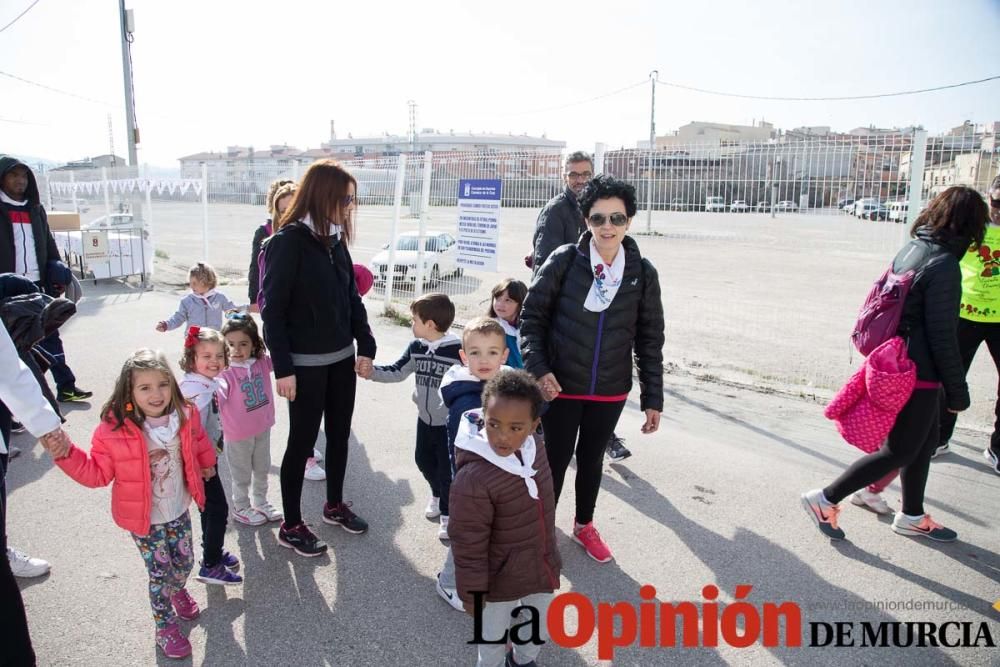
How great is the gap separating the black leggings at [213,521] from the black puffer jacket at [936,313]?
3.51 metres

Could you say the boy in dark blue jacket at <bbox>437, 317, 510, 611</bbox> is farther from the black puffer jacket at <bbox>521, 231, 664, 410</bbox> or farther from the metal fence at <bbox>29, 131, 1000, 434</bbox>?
the metal fence at <bbox>29, 131, 1000, 434</bbox>

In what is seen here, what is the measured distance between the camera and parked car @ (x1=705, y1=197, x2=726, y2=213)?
25.6 ft

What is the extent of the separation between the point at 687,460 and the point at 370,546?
2344 millimetres

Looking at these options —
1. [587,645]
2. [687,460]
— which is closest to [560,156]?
[687,460]

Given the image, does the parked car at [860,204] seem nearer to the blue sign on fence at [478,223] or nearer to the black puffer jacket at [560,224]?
the black puffer jacket at [560,224]

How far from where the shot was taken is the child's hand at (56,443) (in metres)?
2.32

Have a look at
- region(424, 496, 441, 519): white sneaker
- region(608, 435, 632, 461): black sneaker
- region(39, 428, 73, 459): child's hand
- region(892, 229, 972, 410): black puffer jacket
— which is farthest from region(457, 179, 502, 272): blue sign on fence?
region(39, 428, 73, 459): child's hand

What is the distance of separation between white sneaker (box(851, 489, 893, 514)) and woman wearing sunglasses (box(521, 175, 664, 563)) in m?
1.68

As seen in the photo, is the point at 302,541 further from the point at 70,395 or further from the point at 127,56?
the point at 127,56

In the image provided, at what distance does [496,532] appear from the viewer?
90.4 inches

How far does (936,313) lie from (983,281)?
1694mm

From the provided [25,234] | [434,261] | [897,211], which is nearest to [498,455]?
[25,234]

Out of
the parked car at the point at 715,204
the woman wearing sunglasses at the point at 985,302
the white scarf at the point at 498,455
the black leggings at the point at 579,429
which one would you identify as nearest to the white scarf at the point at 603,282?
the black leggings at the point at 579,429

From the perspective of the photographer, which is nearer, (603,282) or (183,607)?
(183,607)
